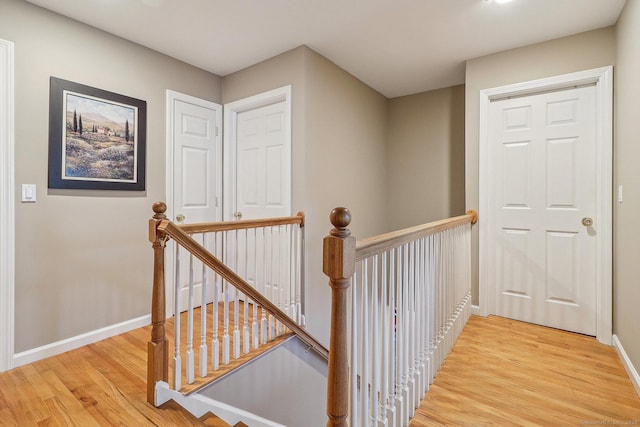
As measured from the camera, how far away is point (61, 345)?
2.26 metres

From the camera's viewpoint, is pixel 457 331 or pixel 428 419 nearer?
pixel 428 419

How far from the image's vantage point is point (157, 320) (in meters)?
1.72

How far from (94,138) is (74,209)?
1.87ft

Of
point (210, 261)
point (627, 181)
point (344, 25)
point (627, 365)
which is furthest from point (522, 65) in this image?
point (210, 261)

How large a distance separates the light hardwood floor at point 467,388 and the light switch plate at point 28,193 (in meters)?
1.10

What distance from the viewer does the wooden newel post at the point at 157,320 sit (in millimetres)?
1699

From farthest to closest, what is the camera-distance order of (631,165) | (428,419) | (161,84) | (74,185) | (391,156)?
(391,156) → (161,84) → (74,185) → (631,165) → (428,419)

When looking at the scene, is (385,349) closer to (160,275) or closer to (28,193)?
(160,275)

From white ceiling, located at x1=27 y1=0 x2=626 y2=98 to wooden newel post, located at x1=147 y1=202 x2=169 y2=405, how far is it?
157 cm

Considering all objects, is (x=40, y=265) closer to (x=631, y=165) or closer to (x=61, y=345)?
(x=61, y=345)

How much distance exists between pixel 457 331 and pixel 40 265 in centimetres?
302

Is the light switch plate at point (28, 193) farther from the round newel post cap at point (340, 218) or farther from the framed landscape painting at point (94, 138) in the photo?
the round newel post cap at point (340, 218)

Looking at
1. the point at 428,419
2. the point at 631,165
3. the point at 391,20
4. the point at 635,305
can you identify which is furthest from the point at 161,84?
the point at 635,305

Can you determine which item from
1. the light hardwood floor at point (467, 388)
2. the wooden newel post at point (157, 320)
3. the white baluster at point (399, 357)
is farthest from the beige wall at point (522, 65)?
the wooden newel post at point (157, 320)
